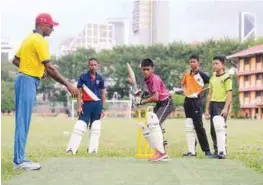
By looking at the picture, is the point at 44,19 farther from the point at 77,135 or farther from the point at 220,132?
the point at 220,132

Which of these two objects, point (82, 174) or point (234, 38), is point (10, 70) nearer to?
point (234, 38)

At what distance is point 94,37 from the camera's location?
68938mm

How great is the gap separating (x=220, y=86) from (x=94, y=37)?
61.8 metres

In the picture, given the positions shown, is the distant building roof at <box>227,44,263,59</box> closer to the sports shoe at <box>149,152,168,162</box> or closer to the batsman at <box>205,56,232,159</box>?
the batsman at <box>205,56,232,159</box>

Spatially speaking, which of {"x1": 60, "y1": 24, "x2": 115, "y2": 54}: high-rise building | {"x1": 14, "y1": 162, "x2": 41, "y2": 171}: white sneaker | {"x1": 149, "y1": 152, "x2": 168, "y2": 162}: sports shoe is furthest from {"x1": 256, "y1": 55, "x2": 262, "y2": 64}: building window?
{"x1": 14, "y1": 162, "x2": 41, "y2": 171}: white sneaker

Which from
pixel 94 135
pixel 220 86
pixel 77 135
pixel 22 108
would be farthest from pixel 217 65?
pixel 22 108

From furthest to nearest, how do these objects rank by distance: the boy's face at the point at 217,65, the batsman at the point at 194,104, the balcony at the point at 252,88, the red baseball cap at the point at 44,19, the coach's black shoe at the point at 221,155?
the balcony at the point at 252,88 → the batsman at the point at 194,104 → the boy's face at the point at 217,65 → the coach's black shoe at the point at 221,155 → the red baseball cap at the point at 44,19

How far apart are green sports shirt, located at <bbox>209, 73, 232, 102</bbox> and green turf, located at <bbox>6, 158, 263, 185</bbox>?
130 cm

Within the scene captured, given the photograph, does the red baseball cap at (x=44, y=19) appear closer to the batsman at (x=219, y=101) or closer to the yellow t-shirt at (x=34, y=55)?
the yellow t-shirt at (x=34, y=55)

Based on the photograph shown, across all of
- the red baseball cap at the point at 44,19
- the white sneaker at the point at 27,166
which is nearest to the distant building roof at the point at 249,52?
the red baseball cap at the point at 44,19

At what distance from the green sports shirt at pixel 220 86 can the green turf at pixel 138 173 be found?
1301 mm

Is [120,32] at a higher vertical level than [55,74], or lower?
higher

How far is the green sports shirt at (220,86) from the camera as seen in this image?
7.84 m

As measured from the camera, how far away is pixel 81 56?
175 feet
